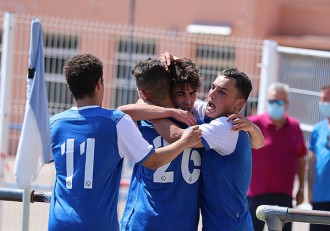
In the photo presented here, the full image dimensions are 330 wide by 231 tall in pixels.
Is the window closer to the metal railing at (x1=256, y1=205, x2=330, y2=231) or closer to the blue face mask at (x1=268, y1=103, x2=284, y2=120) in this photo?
the blue face mask at (x1=268, y1=103, x2=284, y2=120)

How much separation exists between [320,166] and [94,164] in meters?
3.97

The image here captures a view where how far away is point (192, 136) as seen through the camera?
4.60m

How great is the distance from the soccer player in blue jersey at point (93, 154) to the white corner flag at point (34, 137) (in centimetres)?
23

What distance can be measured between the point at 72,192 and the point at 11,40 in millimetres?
4498

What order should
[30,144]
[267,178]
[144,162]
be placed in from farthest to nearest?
1. [267,178]
2. [30,144]
3. [144,162]

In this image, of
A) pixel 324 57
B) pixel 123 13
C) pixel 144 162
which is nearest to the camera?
pixel 144 162

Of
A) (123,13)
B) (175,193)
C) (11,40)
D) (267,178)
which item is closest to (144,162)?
(175,193)

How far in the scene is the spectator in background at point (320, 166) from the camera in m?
8.00

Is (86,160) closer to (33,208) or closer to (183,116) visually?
(183,116)

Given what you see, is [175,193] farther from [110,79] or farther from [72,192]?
[110,79]

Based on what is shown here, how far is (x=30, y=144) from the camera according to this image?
4.93m

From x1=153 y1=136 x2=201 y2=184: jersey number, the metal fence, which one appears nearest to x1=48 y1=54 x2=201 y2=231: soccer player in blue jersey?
x1=153 y1=136 x2=201 y2=184: jersey number

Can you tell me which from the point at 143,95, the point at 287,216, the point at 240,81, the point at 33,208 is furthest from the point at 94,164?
the point at 33,208

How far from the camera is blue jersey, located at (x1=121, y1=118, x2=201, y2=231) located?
15.4 feet
